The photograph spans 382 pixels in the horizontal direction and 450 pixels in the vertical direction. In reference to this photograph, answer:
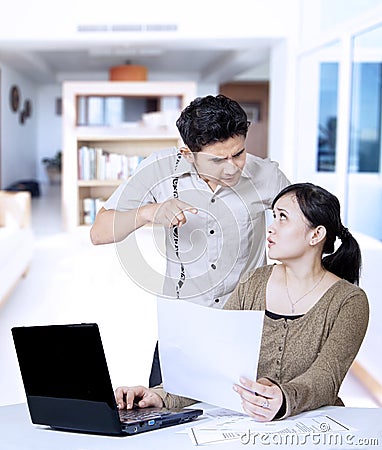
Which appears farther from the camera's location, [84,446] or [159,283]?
[159,283]

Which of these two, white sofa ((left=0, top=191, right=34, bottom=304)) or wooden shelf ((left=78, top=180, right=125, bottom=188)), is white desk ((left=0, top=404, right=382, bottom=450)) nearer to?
wooden shelf ((left=78, top=180, right=125, bottom=188))

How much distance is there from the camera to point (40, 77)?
1412cm

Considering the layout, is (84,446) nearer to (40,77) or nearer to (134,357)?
(134,357)

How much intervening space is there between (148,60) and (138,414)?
442 inches

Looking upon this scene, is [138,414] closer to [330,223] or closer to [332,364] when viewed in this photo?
[332,364]

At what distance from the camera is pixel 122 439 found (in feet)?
4.93

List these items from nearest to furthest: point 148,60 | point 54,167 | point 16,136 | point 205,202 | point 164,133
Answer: point 205,202, point 164,133, point 148,60, point 16,136, point 54,167

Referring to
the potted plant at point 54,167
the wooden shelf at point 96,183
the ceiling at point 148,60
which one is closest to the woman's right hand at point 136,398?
the wooden shelf at point 96,183

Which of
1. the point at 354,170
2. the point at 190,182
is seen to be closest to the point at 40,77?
the point at 354,170

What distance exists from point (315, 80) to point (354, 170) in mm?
1434

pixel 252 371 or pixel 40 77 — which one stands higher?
pixel 40 77

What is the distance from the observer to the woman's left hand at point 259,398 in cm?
153

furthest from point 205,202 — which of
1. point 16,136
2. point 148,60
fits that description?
point 16,136

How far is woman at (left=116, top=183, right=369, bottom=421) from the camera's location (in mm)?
1682
